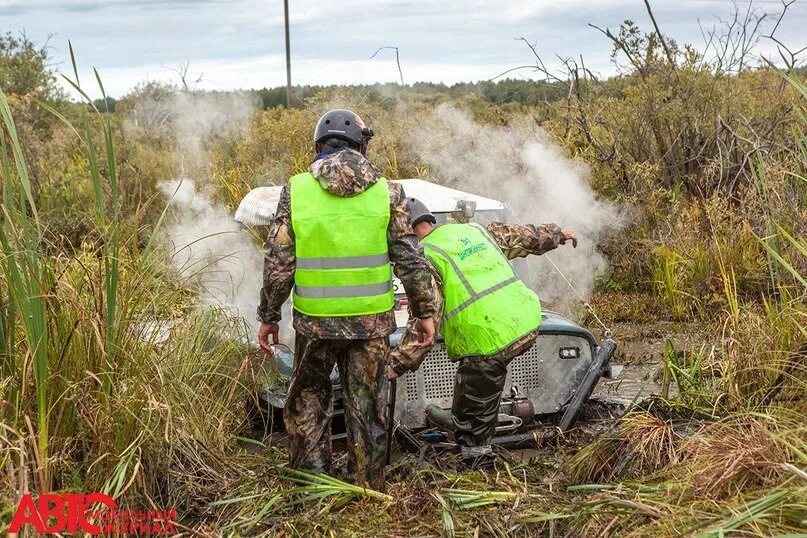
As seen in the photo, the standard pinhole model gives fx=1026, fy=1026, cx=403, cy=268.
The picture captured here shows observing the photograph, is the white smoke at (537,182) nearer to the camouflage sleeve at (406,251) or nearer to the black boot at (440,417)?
the black boot at (440,417)

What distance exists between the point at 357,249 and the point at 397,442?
1.77m

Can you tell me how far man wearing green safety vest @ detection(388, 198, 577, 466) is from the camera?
5.88m

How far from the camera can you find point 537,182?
11.2 metres

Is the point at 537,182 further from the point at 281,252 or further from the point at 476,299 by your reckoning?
the point at 281,252

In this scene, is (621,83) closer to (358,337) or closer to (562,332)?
(562,332)

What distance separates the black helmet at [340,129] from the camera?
17.6 feet

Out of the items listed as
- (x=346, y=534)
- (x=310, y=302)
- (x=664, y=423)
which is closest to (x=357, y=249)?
(x=310, y=302)

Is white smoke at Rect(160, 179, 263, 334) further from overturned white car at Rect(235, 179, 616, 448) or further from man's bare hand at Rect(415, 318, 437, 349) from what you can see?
man's bare hand at Rect(415, 318, 437, 349)

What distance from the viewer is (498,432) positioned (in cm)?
641

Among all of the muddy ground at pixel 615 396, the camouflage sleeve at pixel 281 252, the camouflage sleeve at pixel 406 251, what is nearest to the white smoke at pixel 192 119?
the muddy ground at pixel 615 396

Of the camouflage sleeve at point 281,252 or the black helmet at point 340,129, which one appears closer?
the camouflage sleeve at point 281,252

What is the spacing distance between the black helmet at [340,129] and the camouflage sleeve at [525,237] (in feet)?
5.11

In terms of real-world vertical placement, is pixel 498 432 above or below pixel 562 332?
below

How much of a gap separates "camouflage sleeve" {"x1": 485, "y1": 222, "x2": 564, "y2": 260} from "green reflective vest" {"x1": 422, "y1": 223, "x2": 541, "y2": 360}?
0.62m
